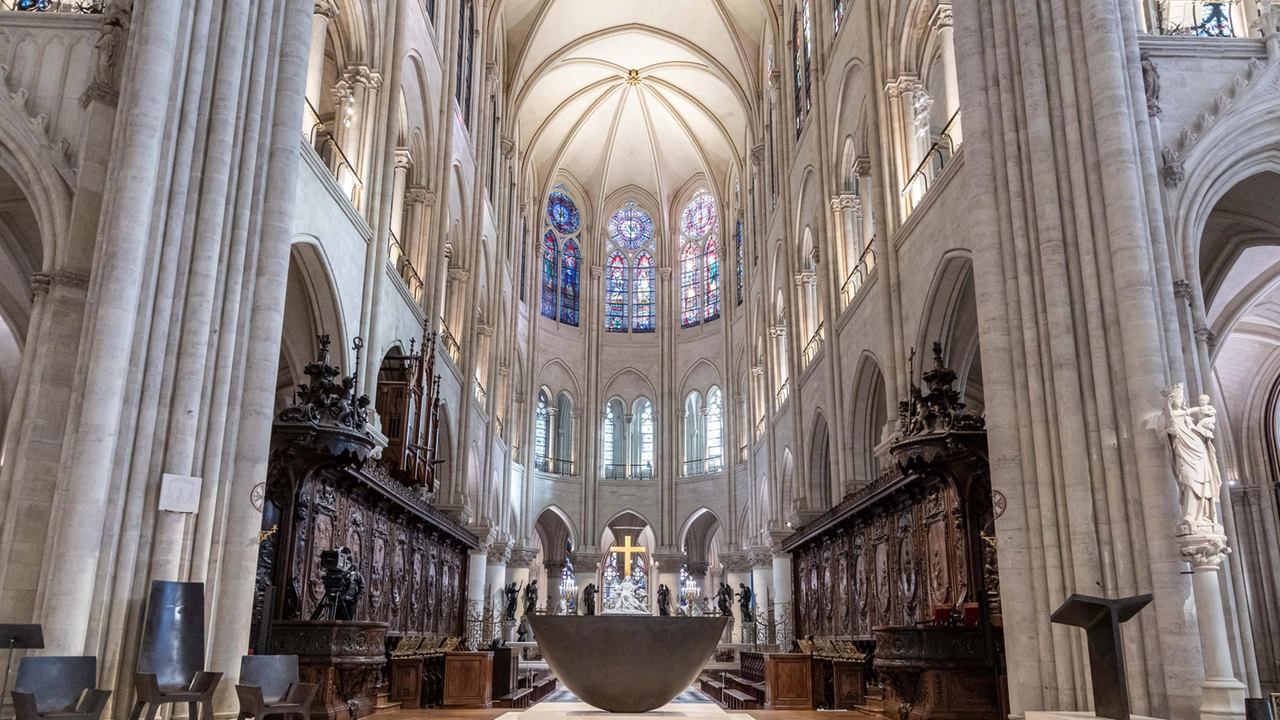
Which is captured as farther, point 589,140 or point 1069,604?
point 589,140

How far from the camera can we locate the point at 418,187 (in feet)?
66.0

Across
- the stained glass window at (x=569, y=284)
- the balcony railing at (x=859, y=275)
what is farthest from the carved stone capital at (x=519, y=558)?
the balcony railing at (x=859, y=275)

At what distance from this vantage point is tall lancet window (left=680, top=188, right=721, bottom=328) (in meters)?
39.8

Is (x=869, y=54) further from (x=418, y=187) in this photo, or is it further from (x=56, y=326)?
(x=56, y=326)

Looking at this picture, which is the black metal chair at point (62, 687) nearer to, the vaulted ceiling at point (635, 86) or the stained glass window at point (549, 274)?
the vaulted ceiling at point (635, 86)

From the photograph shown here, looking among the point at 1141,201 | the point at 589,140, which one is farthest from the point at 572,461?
the point at 1141,201

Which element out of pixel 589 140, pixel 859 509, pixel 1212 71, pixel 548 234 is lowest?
pixel 859 509

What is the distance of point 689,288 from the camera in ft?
134

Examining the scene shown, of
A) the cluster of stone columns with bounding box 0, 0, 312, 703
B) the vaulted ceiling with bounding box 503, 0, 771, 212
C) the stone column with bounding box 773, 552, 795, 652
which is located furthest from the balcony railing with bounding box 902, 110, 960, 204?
the vaulted ceiling with bounding box 503, 0, 771, 212

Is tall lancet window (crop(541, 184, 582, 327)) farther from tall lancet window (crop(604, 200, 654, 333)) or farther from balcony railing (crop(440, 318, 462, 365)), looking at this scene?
balcony railing (crop(440, 318, 462, 365))

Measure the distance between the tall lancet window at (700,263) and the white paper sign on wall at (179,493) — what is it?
30652 millimetres

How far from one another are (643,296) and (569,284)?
3.10 metres

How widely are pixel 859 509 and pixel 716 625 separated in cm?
1169

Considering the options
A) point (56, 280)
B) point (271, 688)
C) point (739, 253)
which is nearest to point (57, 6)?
point (56, 280)
